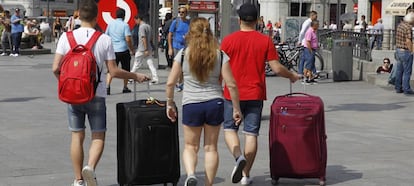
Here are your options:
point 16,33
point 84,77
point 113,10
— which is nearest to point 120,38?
point 113,10

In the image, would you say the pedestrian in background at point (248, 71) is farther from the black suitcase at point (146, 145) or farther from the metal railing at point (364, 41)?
the metal railing at point (364, 41)

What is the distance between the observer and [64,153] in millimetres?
9633

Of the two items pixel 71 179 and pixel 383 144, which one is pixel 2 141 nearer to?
pixel 71 179

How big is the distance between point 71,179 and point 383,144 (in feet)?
14.5

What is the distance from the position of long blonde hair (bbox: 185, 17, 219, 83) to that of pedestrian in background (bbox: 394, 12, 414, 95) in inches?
386

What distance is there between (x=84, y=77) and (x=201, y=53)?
1045 mm

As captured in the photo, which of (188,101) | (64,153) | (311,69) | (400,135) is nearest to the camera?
(188,101)

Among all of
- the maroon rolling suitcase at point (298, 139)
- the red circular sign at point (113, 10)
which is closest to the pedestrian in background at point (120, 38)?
the red circular sign at point (113, 10)

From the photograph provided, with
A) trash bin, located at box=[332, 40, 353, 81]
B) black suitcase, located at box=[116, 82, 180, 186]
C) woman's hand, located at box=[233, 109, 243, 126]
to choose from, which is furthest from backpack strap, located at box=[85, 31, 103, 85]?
trash bin, located at box=[332, 40, 353, 81]

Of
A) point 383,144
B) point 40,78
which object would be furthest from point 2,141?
point 40,78

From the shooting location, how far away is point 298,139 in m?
7.75

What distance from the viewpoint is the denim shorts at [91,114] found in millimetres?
7266

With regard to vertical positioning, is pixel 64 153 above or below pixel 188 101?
below

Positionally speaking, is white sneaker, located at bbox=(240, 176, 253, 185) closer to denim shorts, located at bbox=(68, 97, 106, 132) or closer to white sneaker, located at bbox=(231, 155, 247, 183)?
white sneaker, located at bbox=(231, 155, 247, 183)
